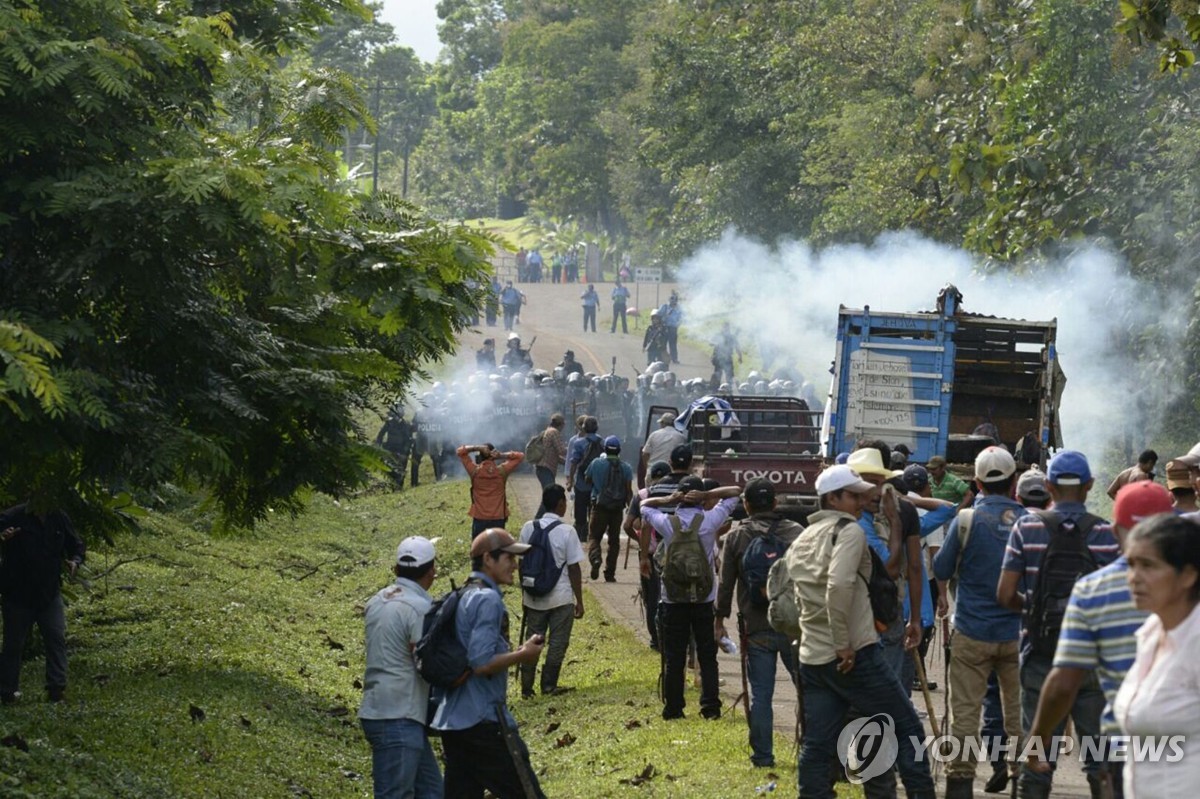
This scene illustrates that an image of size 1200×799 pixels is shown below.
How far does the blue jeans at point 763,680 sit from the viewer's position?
10062 mm

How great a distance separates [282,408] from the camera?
10773 mm

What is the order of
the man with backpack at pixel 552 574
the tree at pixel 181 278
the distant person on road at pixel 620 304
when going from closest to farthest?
the tree at pixel 181 278 → the man with backpack at pixel 552 574 → the distant person on road at pixel 620 304

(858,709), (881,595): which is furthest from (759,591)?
(858,709)

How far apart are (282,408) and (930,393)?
11.2m

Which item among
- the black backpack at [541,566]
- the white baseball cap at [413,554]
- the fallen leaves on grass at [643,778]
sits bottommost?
the fallen leaves on grass at [643,778]

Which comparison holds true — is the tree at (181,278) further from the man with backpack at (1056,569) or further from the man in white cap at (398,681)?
the man with backpack at (1056,569)

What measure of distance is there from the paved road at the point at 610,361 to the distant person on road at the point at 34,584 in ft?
10.9

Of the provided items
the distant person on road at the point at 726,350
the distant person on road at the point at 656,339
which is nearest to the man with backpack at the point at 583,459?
the distant person on road at the point at 726,350

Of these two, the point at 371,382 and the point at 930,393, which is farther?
the point at 930,393

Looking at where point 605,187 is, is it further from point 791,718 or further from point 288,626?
point 791,718

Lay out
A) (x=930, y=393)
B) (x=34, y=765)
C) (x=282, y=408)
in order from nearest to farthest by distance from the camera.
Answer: (x=34, y=765) → (x=282, y=408) → (x=930, y=393)

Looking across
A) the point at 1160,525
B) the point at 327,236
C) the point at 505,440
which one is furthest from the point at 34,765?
the point at 505,440

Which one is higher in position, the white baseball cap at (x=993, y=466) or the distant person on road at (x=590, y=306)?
the distant person on road at (x=590, y=306)

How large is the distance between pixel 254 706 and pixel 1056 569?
6982 mm
